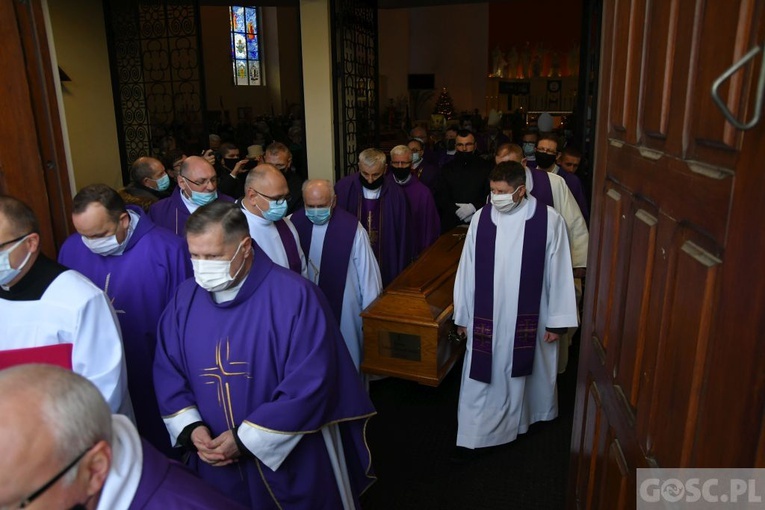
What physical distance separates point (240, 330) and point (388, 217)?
3417mm

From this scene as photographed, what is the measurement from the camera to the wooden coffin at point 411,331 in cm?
407

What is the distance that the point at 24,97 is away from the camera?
3.09 m

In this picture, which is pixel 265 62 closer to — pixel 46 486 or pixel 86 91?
pixel 86 91

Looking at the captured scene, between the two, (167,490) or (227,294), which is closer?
(167,490)

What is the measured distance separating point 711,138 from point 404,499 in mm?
3124

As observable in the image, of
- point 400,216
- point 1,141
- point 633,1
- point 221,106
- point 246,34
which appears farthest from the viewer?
point 246,34

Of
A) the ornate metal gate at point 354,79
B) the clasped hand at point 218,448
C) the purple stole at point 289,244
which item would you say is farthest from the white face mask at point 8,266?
the ornate metal gate at point 354,79

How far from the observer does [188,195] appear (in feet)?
16.0

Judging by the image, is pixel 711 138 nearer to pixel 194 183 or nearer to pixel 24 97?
pixel 24 97

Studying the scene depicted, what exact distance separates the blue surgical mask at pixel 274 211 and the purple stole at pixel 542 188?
2261 mm

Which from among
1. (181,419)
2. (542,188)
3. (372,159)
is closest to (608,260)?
(181,419)

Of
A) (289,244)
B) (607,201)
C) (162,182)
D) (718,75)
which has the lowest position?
(289,244)

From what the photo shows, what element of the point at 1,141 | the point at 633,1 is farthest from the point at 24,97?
the point at 633,1

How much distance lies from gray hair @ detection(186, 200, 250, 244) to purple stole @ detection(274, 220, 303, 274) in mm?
1579
